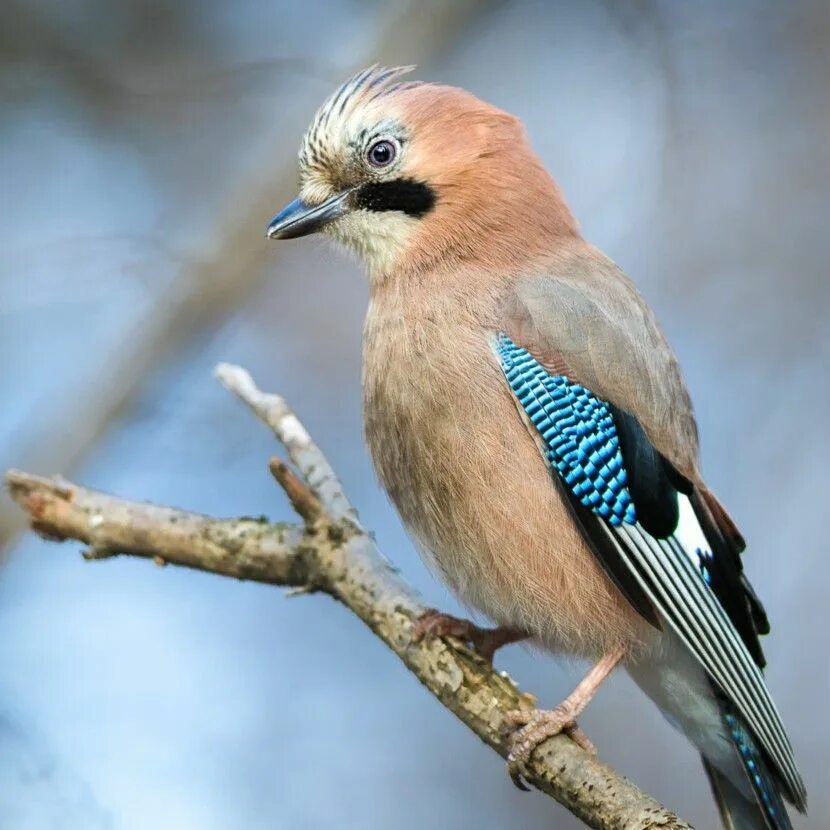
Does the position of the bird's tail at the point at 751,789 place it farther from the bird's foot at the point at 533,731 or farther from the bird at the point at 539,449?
the bird's foot at the point at 533,731

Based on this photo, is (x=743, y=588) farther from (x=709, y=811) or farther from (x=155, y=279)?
(x=155, y=279)

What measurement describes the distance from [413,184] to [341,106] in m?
0.36

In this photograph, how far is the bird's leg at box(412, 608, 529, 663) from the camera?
159 inches

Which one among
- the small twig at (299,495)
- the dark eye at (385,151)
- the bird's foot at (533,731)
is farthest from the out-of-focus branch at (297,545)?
the dark eye at (385,151)

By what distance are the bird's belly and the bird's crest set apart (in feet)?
3.03

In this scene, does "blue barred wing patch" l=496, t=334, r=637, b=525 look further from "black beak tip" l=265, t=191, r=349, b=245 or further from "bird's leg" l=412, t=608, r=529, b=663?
"black beak tip" l=265, t=191, r=349, b=245

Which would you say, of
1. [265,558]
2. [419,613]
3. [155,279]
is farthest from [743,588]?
[155,279]

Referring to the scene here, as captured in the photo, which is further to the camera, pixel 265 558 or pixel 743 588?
pixel 265 558

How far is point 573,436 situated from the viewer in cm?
396

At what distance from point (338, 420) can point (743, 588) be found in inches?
136

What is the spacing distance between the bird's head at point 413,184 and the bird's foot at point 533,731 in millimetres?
1444

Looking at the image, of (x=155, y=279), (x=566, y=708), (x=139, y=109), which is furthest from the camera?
(x=139, y=109)

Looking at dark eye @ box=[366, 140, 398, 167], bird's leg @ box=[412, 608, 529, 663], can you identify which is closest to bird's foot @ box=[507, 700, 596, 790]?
bird's leg @ box=[412, 608, 529, 663]

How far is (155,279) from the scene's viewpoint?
5871 millimetres
